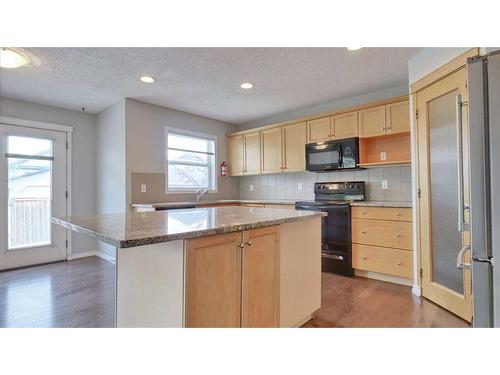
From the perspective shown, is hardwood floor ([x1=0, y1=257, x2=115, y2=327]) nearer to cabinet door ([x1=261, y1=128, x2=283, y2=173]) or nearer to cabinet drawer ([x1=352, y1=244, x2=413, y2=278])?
cabinet drawer ([x1=352, y1=244, x2=413, y2=278])

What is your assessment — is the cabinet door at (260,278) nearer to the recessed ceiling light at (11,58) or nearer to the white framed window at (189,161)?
the recessed ceiling light at (11,58)

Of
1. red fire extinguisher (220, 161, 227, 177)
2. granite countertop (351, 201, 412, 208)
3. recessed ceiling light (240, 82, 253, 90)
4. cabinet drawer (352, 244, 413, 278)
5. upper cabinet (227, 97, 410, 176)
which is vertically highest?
recessed ceiling light (240, 82, 253, 90)

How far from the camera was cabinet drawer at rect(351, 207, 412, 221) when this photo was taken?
288 centimetres

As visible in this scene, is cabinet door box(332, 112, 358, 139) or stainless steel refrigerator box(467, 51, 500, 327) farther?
cabinet door box(332, 112, 358, 139)

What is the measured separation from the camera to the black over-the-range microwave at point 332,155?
345 cm

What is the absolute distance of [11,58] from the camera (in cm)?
244

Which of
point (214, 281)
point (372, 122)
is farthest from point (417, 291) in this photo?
point (214, 281)

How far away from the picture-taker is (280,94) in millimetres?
3705

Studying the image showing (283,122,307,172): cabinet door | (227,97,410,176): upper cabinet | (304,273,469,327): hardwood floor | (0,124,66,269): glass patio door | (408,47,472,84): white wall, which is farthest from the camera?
(283,122,307,172): cabinet door

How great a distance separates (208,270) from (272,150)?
3333 millimetres

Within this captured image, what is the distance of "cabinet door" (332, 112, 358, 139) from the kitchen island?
6.43 feet

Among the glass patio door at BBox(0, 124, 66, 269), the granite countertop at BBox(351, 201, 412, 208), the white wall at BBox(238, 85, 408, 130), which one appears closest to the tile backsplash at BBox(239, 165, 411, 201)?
the granite countertop at BBox(351, 201, 412, 208)
